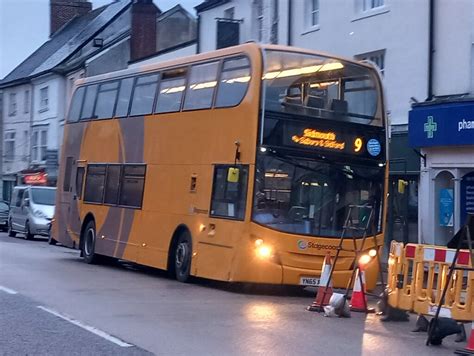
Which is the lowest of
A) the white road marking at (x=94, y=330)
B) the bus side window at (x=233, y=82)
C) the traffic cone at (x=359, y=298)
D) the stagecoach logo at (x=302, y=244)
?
the white road marking at (x=94, y=330)

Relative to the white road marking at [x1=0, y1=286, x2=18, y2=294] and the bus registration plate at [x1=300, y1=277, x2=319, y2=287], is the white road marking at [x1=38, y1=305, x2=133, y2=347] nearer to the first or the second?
the white road marking at [x1=0, y1=286, x2=18, y2=294]

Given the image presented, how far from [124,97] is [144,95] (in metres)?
1.03

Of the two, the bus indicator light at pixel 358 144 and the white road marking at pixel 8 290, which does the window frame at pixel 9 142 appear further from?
the bus indicator light at pixel 358 144

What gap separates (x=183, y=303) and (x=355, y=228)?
358cm

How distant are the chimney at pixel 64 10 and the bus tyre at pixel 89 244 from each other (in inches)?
1373

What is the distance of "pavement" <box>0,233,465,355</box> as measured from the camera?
10180mm

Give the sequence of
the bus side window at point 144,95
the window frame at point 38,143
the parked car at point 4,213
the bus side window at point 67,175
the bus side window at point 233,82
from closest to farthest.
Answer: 1. the bus side window at point 233,82
2. the bus side window at point 144,95
3. the bus side window at point 67,175
4. the parked car at point 4,213
5. the window frame at point 38,143

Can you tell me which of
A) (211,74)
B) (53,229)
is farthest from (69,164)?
(211,74)

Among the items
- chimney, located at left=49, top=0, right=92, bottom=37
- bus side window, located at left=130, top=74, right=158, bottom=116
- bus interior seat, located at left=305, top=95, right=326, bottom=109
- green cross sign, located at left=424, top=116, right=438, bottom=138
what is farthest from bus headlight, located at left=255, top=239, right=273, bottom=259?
chimney, located at left=49, top=0, right=92, bottom=37

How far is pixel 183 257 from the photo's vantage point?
17469 millimetres

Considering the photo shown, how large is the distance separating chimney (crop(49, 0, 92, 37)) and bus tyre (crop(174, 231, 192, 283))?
39.3 metres

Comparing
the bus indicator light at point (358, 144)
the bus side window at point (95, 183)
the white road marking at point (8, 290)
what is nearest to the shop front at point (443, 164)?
the bus indicator light at point (358, 144)

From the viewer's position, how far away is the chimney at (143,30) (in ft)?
134

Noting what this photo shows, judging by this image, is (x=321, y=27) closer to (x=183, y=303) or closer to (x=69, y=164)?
(x=69, y=164)
